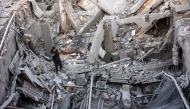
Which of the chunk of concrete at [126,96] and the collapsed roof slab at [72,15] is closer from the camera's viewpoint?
the chunk of concrete at [126,96]

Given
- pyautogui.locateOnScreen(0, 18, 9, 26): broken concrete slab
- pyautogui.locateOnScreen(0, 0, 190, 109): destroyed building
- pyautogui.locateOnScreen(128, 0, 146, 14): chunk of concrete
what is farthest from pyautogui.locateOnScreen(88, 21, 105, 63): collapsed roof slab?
pyautogui.locateOnScreen(0, 18, 9, 26): broken concrete slab

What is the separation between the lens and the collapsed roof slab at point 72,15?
1367 cm

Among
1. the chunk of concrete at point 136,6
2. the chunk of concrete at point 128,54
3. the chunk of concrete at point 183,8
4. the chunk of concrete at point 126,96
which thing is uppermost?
the chunk of concrete at point 183,8

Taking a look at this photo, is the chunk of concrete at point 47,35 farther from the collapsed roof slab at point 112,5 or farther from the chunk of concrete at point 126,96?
the collapsed roof slab at point 112,5

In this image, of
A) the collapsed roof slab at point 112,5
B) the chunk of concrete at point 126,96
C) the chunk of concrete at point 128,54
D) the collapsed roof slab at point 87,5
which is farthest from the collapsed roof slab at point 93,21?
the chunk of concrete at point 126,96

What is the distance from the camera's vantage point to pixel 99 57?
10.7 meters

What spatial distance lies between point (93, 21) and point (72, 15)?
1.24 meters

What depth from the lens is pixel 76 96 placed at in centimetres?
802

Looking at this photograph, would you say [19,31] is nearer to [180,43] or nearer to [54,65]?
[54,65]

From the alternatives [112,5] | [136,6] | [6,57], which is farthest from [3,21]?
[112,5]

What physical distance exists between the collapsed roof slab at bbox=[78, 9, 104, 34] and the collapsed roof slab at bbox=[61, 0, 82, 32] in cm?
62

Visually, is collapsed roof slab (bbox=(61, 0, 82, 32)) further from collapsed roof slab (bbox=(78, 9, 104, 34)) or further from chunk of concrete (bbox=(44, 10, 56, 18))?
chunk of concrete (bbox=(44, 10, 56, 18))

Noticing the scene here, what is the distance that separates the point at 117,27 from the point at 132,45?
1553 millimetres

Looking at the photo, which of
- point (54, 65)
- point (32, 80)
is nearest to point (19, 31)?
point (54, 65)
